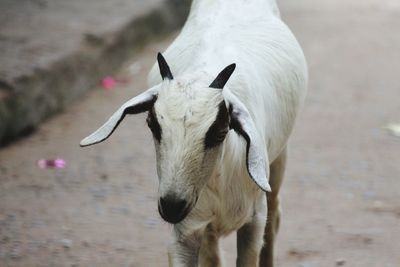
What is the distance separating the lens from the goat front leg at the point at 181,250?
13.7ft

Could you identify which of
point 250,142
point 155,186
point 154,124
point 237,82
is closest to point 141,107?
point 154,124

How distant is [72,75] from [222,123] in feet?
16.5

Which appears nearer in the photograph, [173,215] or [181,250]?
[173,215]

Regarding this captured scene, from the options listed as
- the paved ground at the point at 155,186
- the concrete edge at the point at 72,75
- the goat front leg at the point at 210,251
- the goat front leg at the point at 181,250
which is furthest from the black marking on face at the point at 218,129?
the concrete edge at the point at 72,75

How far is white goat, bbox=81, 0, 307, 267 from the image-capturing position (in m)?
3.59

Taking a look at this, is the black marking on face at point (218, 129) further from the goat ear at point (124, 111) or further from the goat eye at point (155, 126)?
the goat ear at point (124, 111)

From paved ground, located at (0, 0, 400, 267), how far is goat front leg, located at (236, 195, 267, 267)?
1.20 metres

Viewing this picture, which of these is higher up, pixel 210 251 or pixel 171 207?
pixel 171 207

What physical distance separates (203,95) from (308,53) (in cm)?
662

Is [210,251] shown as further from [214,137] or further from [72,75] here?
[72,75]

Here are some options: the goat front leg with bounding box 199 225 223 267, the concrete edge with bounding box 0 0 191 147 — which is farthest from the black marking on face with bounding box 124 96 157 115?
the concrete edge with bounding box 0 0 191 147

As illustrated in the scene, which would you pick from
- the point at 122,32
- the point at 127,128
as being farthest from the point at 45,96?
the point at 122,32

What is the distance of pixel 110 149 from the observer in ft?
25.1

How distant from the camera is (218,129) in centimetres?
366
